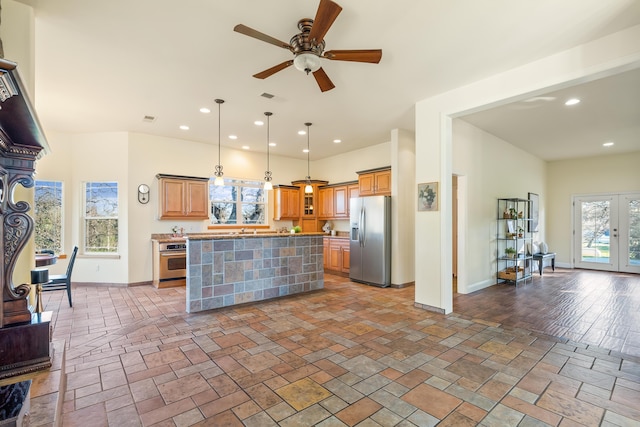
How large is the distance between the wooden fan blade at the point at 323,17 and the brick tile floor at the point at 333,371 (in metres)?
2.75

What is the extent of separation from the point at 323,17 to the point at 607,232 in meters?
9.68

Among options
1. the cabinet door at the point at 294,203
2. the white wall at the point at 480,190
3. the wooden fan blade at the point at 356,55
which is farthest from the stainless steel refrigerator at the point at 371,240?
the wooden fan blade at the point at 356,55

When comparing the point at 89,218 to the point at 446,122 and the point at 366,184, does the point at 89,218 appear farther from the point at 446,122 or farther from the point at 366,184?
the point at 446,122

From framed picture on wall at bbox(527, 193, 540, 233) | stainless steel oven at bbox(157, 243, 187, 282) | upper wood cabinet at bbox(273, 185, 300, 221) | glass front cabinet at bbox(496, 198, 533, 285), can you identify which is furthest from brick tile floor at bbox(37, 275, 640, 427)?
framed picture on wall at bbox(527, 193, 540, 233)

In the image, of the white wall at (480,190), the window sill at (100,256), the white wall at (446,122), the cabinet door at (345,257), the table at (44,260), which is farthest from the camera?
the cabinet door at (345,257)

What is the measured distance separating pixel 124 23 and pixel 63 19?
1.69 ft

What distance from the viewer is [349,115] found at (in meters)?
5.04

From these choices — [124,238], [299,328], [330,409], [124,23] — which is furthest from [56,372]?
[124,238]

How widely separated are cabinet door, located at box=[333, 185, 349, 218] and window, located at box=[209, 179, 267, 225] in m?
1.87

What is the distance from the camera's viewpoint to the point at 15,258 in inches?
85.0

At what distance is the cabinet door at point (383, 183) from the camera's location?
19.9ft

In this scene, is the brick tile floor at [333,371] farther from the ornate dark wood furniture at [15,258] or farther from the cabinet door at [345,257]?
the cabinet door at [345,257]

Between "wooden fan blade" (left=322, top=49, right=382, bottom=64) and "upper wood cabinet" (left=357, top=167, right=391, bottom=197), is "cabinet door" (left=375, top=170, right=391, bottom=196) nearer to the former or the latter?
"upper wood cabinet" (left=357, top=167, right=391, bottom=197)

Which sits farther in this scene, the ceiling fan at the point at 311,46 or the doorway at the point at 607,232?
the doorway at the point at 607,232
